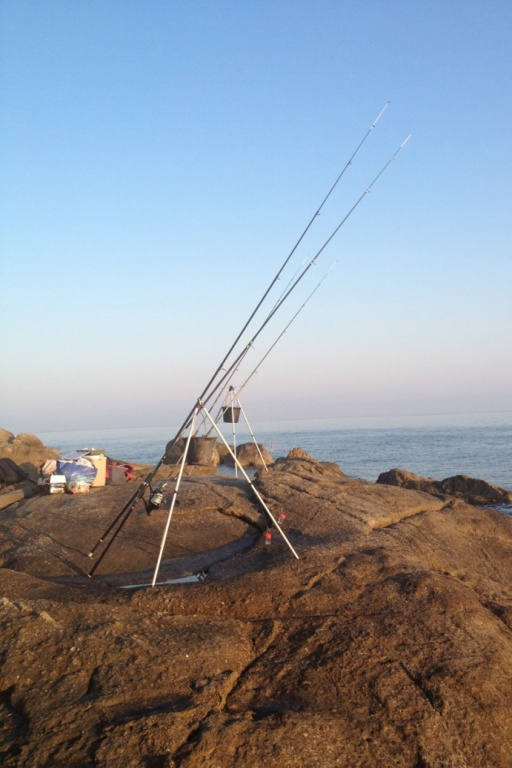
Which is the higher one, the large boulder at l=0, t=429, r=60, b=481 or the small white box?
the large boulder at l=0, t=429, r=60, b=481

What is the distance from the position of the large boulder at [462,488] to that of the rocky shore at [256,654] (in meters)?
10.6

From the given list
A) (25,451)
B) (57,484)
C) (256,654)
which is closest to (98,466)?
(57,484)

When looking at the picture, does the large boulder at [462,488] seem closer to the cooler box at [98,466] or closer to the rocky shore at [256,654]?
the cooler box at [98,466]

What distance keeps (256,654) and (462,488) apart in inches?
588

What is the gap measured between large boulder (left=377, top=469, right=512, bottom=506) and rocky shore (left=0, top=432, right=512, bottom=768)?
10.6 metres

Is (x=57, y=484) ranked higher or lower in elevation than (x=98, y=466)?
lower

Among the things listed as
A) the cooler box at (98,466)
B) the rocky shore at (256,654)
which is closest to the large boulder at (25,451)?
the cooler box at (98,466)

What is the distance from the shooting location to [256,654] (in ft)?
14.0

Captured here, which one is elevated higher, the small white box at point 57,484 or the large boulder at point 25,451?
the large boulder at point 25,451

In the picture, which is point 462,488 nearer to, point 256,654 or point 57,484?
point 57,484

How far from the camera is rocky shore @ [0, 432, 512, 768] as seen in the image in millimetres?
3229

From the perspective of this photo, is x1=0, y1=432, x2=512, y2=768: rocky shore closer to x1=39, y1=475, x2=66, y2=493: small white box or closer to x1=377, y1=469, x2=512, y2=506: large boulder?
x1=39, y1=475, x2=66, y2=493: small white box

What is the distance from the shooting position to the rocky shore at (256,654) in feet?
10.6

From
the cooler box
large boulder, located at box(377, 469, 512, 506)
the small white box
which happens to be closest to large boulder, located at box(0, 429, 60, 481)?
the cooler box
